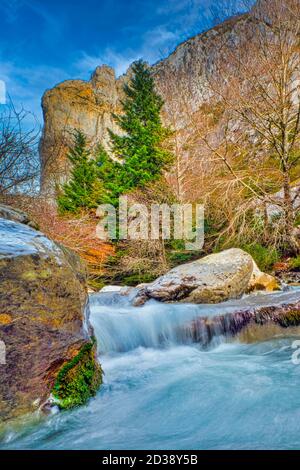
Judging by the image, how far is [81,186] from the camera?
748 inches

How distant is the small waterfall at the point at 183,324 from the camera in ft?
16.1

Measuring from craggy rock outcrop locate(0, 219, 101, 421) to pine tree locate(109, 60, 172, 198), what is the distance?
36.8 ft

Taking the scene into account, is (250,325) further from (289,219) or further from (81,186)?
(81,186)

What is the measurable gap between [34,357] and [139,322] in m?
3.32

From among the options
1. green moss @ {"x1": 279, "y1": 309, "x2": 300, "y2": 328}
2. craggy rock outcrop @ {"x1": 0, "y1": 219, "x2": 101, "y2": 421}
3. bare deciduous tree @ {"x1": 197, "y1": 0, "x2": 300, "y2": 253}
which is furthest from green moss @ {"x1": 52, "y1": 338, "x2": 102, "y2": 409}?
bare deciduous tree @ {"x1": 197, "y1": 0, "x2": 300, "y2": 253}

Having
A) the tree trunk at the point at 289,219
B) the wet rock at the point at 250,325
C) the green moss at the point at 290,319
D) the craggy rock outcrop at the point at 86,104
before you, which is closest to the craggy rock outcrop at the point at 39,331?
the wet rock at the point at 250,325

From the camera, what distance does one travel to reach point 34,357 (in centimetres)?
241

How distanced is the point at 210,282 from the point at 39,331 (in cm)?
500

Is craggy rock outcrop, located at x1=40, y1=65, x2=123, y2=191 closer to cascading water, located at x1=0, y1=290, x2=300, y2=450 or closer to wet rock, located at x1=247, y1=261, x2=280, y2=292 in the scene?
wet rock, located at x1=247, y1=261, x2=280, y2=292

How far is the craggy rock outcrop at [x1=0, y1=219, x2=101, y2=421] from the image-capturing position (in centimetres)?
231

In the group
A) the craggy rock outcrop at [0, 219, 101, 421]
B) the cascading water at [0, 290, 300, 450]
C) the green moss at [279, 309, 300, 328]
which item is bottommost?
the cascading water at [0, 290, 300, 450]

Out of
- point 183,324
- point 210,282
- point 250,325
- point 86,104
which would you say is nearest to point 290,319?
point 250,325

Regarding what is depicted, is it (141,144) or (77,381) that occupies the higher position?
(141,144)
